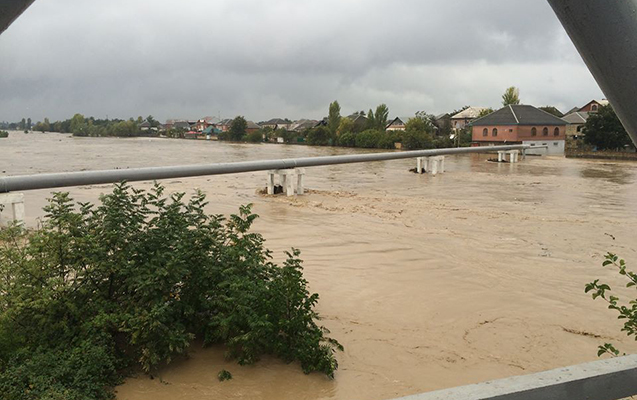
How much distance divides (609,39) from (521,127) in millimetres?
44445

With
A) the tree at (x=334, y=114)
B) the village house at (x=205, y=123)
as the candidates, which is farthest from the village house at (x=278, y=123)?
the tree at (x=334, y=114)

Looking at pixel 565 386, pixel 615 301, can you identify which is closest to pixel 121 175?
pixel 615 301

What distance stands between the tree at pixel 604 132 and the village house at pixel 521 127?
1.93m

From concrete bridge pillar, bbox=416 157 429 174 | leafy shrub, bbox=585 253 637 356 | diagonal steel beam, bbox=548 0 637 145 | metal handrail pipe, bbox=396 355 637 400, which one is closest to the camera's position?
diagonal steel beam, bbox=548 0 637 145

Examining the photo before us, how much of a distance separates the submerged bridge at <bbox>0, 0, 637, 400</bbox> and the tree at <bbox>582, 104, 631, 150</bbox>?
41.0 metres

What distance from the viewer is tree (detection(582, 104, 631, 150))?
123 ft

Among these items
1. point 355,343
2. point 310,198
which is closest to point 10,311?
point 355,343

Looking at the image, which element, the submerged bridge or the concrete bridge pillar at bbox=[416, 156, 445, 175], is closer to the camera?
the submerged bridge

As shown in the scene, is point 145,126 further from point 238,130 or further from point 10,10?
point 10,10

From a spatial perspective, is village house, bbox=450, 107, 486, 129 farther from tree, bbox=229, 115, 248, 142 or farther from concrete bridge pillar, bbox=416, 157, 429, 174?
concrete bridge pillar, bbox=416, 157, 429, 174

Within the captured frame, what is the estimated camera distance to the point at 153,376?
3.24m

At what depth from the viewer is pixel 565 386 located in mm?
1272

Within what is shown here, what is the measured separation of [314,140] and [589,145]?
90.9ft

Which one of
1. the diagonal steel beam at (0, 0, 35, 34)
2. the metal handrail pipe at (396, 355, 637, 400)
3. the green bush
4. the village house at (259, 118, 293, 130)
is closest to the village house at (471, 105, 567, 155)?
the green bush
